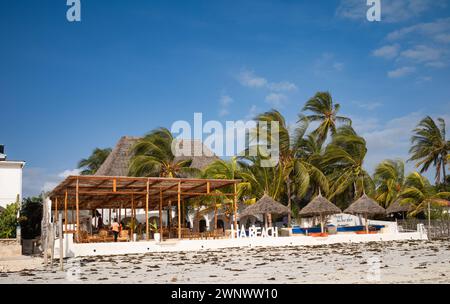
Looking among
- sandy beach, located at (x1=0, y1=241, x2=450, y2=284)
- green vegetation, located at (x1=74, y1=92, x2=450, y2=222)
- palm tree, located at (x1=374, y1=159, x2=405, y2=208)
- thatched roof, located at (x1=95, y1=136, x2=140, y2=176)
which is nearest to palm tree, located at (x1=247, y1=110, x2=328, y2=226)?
green vegetation, located at (x1=74, y1=92, x2=450, y2=222)

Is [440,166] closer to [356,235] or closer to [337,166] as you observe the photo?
[337,166]

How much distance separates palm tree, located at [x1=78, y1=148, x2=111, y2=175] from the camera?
43.2 m

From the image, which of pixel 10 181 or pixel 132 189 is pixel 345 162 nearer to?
pixel 132 189

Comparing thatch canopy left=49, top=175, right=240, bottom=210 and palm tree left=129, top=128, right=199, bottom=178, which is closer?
thatch canopy left=49, top=175, right=240, bottom=210

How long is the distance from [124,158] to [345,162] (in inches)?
529

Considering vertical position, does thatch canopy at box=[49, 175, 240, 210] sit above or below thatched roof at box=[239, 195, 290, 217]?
above

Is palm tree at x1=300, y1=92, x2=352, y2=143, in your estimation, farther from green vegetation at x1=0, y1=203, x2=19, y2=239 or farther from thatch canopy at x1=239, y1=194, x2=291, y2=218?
green vegetation at x1=0, y1=203, x2=19, y2=239

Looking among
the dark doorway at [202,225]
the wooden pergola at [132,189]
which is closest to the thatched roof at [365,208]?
the wooden pergola at [132,189]

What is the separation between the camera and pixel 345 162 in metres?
30.7

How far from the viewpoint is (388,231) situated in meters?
25.6

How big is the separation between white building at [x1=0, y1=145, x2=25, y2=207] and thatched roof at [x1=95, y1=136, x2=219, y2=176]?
7.66m

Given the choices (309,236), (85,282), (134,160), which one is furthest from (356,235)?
(85,282)

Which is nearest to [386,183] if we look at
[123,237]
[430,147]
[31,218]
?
[430,147]
